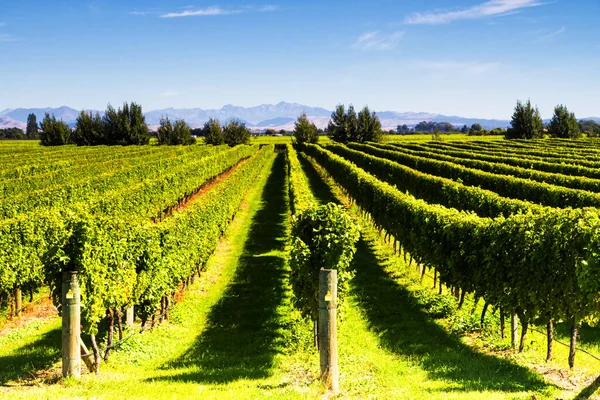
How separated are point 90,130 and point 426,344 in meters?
119

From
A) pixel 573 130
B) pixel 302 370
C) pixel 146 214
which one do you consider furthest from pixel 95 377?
pixel 573 130

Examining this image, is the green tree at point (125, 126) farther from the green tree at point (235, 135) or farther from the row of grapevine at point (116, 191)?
the row of grapevine at point (116, 191)

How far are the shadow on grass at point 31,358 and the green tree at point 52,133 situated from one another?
118459 mm

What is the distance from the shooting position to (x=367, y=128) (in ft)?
389

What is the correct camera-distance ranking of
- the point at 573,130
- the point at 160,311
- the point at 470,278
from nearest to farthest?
the point at 470,278 < the point at 160,311 < the point at 573,130

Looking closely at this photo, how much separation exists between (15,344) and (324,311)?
31.2 ft

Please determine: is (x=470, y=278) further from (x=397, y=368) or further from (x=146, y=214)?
(x=146, y=214)

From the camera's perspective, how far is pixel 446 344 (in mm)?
12703

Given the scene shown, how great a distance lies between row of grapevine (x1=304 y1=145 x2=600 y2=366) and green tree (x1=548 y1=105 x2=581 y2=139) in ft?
410

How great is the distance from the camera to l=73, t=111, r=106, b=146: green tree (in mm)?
117250

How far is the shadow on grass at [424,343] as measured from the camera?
9.36 meters

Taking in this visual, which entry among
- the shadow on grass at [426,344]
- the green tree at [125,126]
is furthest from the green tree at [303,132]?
the shadow on grass at [426,344]

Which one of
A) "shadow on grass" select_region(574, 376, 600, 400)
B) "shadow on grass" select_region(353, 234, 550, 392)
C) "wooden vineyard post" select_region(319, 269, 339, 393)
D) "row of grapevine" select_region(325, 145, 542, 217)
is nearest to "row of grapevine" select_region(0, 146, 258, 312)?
"wooden vineyard post" select_region(319, 269, 339, 393)

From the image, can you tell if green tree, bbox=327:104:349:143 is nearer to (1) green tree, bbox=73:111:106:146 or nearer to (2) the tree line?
(2) the tree line
